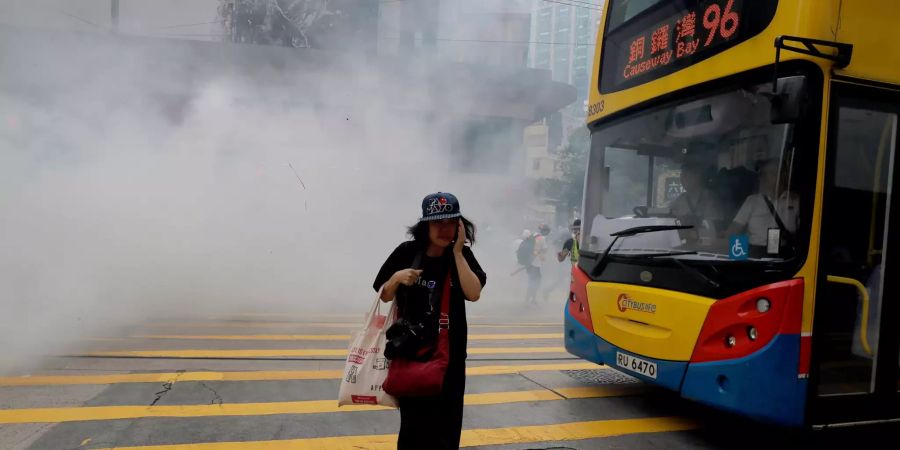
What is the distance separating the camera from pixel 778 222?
105 inches

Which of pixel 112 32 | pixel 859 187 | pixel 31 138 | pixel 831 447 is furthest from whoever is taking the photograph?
pixel 112 32

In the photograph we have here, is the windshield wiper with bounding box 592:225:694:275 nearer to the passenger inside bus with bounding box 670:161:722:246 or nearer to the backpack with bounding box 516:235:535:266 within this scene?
the passenger inside bus with bounding box 670:161:722:246

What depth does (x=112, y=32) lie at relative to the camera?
777 cm

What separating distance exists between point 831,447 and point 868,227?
1275mm

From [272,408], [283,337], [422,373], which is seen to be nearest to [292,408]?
[272,408]

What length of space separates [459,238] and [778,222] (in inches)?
64.1

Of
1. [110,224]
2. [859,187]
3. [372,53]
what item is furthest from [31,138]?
[859,187]

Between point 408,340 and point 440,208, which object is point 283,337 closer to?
point 408,340

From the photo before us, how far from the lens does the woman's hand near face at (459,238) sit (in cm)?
208

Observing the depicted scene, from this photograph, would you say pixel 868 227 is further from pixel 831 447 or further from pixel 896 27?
pixel 831 447

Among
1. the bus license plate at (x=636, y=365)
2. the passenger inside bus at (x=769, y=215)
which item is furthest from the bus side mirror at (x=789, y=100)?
the bus license plate at (x=636, y=365)

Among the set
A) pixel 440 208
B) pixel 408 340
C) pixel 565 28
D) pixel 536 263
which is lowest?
pixel 536 263

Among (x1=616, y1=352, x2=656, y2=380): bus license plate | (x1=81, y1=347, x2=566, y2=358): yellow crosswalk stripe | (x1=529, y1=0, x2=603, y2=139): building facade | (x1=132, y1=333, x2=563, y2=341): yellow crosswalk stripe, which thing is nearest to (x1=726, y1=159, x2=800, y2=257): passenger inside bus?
(x1=616, y1=352, x2=656, y2=380): bus license plate

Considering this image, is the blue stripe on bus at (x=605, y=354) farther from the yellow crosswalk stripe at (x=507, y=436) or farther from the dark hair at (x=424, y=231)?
the dark hair at (x=424, y=231)
